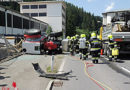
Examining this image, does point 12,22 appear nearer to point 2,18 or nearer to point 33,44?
point 2,18

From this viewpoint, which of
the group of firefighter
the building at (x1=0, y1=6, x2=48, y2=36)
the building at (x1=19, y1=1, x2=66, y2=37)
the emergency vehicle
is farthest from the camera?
the building at (x1=19, y1=1, x2=66, y2=37)

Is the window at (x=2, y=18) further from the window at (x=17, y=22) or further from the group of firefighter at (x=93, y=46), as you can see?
the group of firefighter at (x=93, y=46)

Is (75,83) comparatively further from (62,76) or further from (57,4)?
(57,4)

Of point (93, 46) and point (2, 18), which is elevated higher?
point (2, 18)

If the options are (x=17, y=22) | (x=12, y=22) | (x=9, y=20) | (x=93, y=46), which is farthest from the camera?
(x=17, y=22)

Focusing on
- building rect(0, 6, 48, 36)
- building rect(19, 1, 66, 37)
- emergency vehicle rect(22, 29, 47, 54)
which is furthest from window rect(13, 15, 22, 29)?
building rect(19, 1, 66, 37)

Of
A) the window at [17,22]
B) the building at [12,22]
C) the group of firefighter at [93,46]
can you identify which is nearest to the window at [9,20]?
the building at [12,22]

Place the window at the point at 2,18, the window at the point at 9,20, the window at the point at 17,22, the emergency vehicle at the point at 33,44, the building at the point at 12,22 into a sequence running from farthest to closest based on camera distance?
the window at the point at 17,22 → the window at the point at 9,20 → the building at the point at 12,22 → the window at the point at 2,18 → the emergency vehicle at the point at 33,44

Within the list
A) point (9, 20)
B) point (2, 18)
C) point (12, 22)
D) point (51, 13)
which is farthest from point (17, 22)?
point (51, 13)

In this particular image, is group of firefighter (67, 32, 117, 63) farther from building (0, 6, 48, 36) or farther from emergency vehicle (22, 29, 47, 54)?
building (0, 6, 48, 36)

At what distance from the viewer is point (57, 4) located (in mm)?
70938

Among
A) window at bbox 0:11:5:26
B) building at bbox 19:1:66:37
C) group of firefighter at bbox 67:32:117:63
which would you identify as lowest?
group of firefighter at bbox 67:32:117:63

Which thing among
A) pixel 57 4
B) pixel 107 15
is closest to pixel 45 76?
pixel 107 15

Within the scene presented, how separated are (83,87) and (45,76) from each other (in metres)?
1.84
